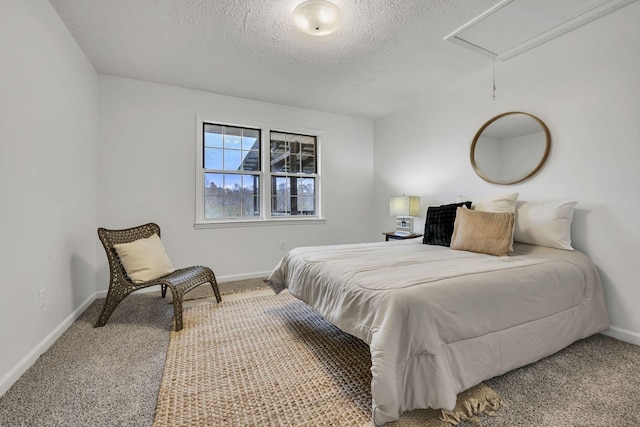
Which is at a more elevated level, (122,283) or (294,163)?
(294,163)

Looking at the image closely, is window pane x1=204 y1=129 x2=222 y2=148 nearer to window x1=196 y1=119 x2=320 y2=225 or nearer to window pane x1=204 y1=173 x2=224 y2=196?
window x1=196 y1=119 x2=320 y2=225

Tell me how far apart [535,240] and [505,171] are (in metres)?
0.83

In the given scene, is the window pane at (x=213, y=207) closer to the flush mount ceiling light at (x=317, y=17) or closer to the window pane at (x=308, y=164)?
the window pane at (x=308, y=164)

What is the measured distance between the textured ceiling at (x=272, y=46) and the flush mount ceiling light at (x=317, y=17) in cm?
6

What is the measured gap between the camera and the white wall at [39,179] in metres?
1.56

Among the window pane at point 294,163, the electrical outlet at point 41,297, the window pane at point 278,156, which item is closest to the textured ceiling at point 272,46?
the window pane at point 278,156

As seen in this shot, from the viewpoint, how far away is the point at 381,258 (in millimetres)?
2092

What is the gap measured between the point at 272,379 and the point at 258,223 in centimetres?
248

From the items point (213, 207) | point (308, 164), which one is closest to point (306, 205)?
point (308, 164)

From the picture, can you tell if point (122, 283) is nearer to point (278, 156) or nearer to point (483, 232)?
point (278, 156)

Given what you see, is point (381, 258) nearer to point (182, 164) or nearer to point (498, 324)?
point (498, 324)

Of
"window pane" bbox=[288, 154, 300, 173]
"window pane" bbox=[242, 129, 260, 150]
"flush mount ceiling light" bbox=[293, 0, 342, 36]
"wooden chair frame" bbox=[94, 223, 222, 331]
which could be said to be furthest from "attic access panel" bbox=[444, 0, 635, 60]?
"wooden chair frame" bbox=[94, 223, 222, 331]

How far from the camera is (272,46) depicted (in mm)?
2516

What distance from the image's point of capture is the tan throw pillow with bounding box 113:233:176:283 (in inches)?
92.5
